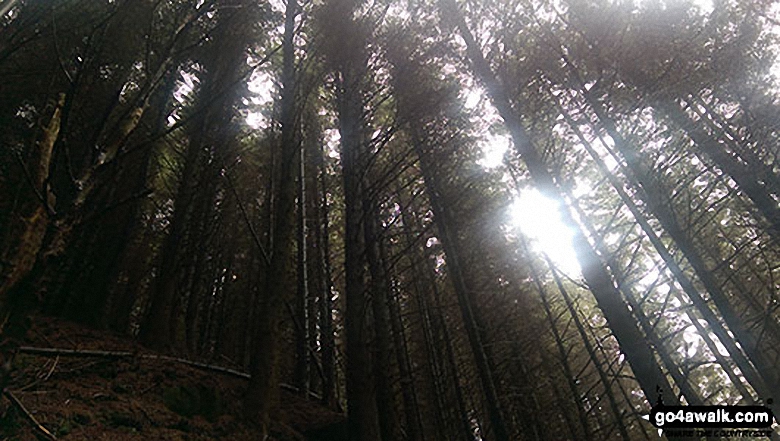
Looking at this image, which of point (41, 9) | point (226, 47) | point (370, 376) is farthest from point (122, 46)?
point (370, 376)

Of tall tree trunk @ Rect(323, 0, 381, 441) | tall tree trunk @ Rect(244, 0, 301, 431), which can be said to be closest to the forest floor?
tall tree trunk @ Rect(244, 0, 301, 431)

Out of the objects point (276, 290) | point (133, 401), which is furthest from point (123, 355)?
point (133, 401)

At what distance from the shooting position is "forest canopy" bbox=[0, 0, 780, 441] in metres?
2.40

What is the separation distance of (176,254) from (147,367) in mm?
2313

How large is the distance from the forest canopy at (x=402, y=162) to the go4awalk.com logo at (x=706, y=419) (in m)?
0.14

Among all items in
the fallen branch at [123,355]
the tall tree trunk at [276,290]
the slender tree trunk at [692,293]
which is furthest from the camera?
the slender tree trunk at [692,293]

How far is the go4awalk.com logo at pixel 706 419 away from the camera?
2643mm

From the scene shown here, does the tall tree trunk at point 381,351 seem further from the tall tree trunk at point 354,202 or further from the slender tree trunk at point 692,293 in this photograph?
the slender tree trunk at point 692,293

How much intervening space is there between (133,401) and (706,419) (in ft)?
15.6

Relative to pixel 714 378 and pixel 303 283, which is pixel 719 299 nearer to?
pixel 303 283

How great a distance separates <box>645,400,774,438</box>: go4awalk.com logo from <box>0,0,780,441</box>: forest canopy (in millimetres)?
142

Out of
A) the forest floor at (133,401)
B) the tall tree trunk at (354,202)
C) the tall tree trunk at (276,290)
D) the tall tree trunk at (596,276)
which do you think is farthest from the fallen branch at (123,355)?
the tall tree trunk at (596,276)

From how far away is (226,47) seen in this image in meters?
8.25

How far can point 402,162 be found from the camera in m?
6.75
